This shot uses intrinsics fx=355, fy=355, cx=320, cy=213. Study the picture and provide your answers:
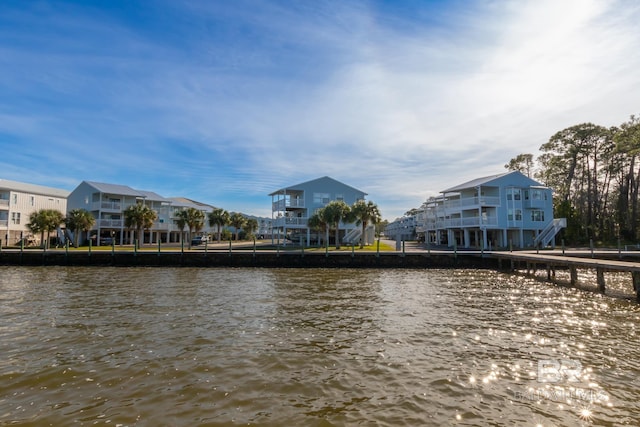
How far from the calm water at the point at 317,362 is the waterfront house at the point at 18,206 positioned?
44.9m

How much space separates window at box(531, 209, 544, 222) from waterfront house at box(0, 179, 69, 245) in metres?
70.9

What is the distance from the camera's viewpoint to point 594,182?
2234 inches

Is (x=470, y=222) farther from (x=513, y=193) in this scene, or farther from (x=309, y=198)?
(x=309, y=198)

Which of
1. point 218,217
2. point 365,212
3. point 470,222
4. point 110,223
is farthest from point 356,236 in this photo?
point 110,223

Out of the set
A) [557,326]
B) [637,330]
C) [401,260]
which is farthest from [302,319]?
[401,260]

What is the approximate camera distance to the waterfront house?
48969 mm

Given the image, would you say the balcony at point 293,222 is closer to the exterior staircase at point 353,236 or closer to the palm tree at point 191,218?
the exterior staircase at point 353,236

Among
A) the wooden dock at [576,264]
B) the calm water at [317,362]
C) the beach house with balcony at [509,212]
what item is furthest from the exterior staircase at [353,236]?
the calm water at [317,362]

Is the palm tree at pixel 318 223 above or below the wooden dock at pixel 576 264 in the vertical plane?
above

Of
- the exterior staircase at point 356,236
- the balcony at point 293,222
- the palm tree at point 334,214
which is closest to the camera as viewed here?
the palm tree at point 334,214

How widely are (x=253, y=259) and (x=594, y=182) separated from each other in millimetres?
55930

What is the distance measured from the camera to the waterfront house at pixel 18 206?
49.0 metres

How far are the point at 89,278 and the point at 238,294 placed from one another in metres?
13.6

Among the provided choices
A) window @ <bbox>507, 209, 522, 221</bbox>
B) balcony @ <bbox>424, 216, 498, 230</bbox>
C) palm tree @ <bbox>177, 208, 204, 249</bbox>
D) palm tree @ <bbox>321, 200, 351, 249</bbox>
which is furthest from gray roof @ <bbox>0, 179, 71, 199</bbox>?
window @ <bbox>507, 209, 522, 221</bbox>
